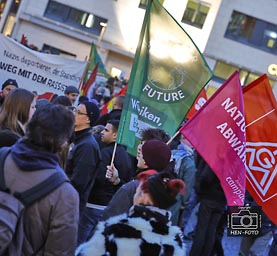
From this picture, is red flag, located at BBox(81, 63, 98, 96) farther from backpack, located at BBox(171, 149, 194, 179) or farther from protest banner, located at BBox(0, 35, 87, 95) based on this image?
backpack, located at BBox(171, 149, 194, 179)

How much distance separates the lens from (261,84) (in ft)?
16.5

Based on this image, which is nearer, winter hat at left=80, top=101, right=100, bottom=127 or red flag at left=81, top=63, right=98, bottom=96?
winter hat at left=80, top=101, right=100, bottom=127

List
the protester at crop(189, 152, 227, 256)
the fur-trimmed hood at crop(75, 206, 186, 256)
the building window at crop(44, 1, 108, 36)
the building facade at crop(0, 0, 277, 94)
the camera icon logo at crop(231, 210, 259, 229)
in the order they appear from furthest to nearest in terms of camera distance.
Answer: the building window at crop(44, 1, 108, 36)
the building facade at crop(0, 0, 277, 94)
the protester at crop(189, 152, 227, 256)
the camera icon logo at crop(231, 210, 259, 229)
the fur-trimmed hood at crop(75, 206, 186, 256)

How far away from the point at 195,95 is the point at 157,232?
2.82 m

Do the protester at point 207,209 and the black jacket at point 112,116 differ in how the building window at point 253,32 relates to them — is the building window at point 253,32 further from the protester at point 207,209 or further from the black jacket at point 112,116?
the protester at point 207,209

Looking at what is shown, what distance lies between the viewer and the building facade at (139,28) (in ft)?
104

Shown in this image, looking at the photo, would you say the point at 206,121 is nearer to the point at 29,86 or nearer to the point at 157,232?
the point at 157,232

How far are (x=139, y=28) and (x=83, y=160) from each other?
27.7 m

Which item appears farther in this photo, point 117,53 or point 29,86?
point 117,53

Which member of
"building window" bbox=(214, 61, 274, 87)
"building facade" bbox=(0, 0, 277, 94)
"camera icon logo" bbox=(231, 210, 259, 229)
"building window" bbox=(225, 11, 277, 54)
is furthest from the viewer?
"building window" bbox=(214, 61, 274, 87)

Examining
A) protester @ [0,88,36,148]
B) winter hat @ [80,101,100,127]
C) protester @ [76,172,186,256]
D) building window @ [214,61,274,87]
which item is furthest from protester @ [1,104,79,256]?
building window @ [214,61,274,87]

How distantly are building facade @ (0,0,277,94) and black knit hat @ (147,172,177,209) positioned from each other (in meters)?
29.0

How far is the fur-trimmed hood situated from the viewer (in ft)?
9.10

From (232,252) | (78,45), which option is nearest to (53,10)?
(78,45)
